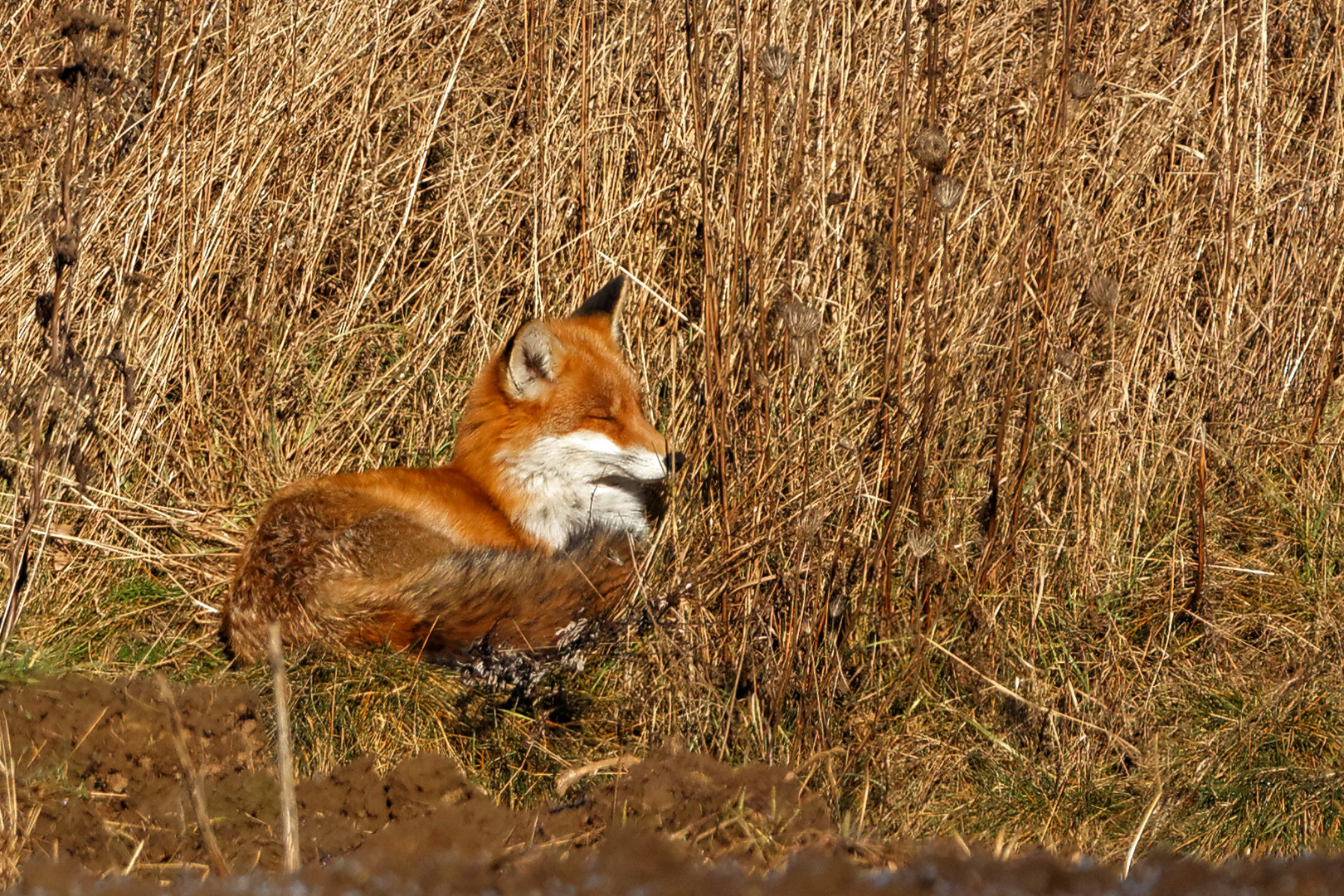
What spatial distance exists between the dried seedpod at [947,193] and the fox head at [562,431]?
141 centimetres

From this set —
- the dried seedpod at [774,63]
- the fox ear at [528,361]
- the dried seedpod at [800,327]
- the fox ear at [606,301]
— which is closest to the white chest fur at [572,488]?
the fox ear at [528,361]

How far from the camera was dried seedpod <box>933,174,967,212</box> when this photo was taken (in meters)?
3.13

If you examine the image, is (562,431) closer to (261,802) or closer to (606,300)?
(606,300)

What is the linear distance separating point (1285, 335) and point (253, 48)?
441 centimetres

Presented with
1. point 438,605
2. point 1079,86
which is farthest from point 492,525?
point 1079,86

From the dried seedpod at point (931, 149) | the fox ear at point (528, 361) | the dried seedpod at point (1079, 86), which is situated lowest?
the fox ear at point (528, 361)

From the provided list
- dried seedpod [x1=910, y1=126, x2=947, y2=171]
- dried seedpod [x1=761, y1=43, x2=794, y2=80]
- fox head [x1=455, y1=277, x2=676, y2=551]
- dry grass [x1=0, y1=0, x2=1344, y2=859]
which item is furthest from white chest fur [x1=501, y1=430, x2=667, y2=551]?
dried seedpod [x1=910, y1=126, x2=947, y2=171]

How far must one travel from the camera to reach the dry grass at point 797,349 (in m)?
3.42

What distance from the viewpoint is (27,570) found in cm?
389

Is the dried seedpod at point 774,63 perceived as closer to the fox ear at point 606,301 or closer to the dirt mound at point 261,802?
the fox ear at point 606,301

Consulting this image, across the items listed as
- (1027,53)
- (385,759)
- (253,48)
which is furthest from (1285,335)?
(253,48)

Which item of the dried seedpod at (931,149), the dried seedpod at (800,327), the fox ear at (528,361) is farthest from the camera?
the fox ear at (528,361)

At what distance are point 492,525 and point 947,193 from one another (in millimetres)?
2007

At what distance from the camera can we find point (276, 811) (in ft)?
8.67
